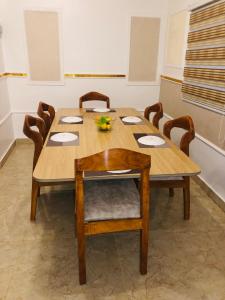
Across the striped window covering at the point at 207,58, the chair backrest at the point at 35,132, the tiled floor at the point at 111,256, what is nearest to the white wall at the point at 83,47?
the striped window covering at the point at 207,58

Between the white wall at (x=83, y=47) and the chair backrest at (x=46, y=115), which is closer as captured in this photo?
the chair backrest at (x=46, y=115)

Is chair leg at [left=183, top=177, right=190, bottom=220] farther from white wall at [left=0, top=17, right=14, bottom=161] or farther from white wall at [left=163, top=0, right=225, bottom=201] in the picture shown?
white wall at [left=0, top=17, right=14, bottom=161]

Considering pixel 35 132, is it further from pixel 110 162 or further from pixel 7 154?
pixel 7 154

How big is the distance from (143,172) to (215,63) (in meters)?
1.48

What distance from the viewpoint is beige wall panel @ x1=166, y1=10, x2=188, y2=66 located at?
2913 mm

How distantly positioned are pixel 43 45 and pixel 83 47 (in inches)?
20.7

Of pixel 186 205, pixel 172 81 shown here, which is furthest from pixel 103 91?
pixel 186 205

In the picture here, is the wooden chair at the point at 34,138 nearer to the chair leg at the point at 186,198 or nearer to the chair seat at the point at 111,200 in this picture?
the chair seat at the point at 111,200

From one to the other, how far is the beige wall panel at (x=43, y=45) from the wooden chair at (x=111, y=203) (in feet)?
7.66

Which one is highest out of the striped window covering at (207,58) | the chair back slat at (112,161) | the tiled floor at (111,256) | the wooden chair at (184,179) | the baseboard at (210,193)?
the striped window covering at (207,58)

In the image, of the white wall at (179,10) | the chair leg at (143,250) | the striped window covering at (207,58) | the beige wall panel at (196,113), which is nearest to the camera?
the chair leg at (143,250)

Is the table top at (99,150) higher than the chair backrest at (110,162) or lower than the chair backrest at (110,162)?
lower

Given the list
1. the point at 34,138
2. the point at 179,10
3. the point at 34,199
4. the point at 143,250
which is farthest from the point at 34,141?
the point at 179,10

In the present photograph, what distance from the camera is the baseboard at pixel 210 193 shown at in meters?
2.22
